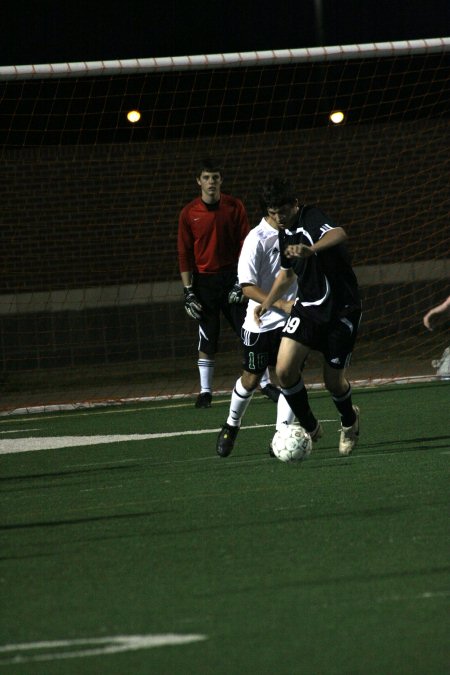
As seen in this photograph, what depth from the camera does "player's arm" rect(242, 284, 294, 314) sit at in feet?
31.6

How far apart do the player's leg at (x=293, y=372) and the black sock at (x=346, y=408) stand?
22 cm

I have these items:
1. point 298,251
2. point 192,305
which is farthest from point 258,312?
point 192,305

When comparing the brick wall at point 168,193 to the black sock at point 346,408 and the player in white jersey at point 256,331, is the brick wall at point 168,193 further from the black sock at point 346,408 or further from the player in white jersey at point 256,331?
the black sock at point 346,408

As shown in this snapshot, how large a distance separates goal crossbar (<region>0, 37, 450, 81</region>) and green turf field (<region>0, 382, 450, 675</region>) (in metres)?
4.28

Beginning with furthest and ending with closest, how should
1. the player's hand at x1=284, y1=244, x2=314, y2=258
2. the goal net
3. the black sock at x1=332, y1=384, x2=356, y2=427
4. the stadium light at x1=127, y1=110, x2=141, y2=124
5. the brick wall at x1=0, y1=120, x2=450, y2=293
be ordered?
the stadium light at x1=127, y1=110, x2=141, y2=124 < the brick wall at x1=0, y1=120, x2=450, y2=293 < the goal net < the black sock at x1=332, y1=384, x2=356, y2=427 < the player's hand at x1=284, y1=244, x2=314, y2=258

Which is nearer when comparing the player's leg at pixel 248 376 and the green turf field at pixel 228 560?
the green turf field at pixel 228 560

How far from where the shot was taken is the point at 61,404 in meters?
15.5

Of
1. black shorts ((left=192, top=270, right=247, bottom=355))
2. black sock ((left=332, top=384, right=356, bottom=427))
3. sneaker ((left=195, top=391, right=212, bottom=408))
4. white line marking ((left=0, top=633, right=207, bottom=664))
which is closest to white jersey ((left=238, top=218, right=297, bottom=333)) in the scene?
black sock ((left=332, top=384, right=356, bottom=427))

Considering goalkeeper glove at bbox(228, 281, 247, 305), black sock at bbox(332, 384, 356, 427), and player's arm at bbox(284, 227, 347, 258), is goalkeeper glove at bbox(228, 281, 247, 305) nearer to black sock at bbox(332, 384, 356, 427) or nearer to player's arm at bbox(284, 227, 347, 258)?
black sock at bbox(332, 384, 356, 427)

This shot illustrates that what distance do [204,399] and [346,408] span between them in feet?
14.9

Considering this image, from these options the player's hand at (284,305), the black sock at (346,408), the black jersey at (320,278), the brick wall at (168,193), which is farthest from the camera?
the brick wall at (168,193)

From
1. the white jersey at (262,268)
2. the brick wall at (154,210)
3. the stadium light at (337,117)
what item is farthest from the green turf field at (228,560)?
the stadium light at (337,117)

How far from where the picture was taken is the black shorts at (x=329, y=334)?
9.09 m

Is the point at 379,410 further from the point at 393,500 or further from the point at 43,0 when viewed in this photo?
the point at 43,0
